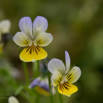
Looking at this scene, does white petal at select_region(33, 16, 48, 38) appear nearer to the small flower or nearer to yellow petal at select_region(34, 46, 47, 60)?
yellow petal at select_region(34, 46, 47, 60)

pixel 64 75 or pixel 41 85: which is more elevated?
pixel 64 75

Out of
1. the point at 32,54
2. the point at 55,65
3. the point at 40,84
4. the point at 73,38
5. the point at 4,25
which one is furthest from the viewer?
the point at 73,38

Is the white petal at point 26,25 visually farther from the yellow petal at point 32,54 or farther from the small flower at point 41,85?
the small flower at point 41,85

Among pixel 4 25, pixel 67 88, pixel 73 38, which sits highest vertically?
pixel 4 25

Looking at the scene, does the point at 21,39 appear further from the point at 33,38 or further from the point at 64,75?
the point at 64,75

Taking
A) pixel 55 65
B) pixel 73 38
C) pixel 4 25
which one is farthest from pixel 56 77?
pixel 73 38

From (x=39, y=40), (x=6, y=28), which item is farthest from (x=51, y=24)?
(x=39, y=40)
